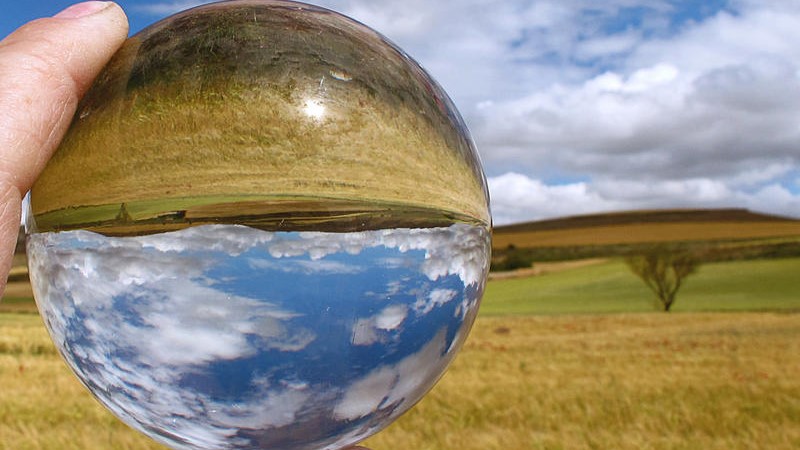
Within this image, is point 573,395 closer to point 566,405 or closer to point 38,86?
Answer: point 566,405

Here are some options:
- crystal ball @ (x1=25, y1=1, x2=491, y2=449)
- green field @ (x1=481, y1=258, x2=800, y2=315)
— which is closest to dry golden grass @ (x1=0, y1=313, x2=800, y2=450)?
crystal ball @ (x1=25, y1=1, x2=491, y2=449)

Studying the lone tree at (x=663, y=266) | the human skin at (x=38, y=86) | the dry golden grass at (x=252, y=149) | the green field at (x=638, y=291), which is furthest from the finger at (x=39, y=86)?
the lone tree at (x=663, y=266)

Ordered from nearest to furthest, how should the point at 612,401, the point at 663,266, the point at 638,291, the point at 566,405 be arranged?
the point at 566,405 < the point at 612,401 < the point at 663,266 < the point at 638,291

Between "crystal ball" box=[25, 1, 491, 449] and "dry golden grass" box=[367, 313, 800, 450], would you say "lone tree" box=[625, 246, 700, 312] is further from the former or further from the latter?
"crystal ball" box=[25, 1, 491, 449]

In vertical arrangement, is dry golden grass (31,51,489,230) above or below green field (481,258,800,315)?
above

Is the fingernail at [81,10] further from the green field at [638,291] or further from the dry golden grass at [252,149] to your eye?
the green field at [638,291]

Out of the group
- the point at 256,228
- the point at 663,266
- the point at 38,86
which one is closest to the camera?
the point at 256,228

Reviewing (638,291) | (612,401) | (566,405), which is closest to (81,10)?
(566,405)

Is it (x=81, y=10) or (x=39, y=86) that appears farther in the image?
(x=81, y=10)
